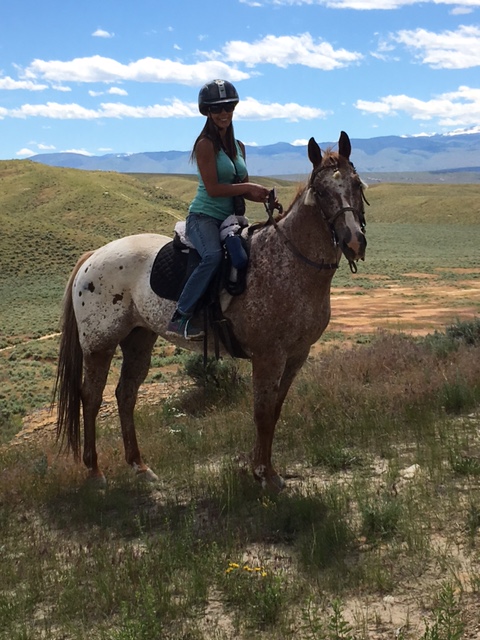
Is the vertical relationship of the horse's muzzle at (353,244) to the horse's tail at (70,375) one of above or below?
above

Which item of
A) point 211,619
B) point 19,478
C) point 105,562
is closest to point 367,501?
point 211,619

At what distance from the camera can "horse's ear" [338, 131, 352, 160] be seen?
4594 mm

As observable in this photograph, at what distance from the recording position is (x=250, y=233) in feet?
18.0

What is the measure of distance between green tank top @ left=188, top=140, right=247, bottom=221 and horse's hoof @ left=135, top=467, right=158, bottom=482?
251 cm

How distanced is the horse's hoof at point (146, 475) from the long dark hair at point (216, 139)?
2950 millimetres

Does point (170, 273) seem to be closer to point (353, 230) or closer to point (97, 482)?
point (353, 230)

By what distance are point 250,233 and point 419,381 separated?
2947 millimetres

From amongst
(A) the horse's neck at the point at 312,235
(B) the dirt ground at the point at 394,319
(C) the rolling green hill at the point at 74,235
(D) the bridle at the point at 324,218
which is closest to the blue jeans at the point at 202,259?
(D) the bridle at the point at 324,218

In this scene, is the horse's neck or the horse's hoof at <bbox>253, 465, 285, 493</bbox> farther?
the horse's hoof at <bbox>253, 465, 285, 493</bbox>

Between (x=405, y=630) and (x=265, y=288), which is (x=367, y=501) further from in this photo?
(x=265, y=288)

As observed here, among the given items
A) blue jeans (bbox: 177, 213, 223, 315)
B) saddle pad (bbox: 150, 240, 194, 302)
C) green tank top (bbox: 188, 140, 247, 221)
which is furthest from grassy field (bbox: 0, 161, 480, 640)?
green tank top (bbox: 188, 140, 247, 221)

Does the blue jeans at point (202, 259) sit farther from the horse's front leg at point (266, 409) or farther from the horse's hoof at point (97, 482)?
the horse's hoof at point (97, 482)

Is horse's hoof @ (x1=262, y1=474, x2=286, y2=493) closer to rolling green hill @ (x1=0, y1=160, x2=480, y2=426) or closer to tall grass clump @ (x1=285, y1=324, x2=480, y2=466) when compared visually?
tall grass clump @ (x1=285, y1=324, x2=480, y2=466)

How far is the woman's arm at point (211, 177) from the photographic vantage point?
5062 mm
